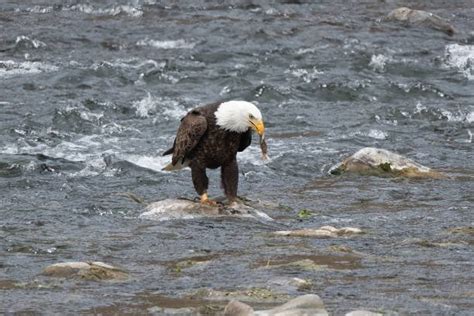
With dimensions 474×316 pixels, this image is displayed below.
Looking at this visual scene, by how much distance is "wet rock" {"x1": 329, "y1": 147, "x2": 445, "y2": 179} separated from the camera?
40.7 ft

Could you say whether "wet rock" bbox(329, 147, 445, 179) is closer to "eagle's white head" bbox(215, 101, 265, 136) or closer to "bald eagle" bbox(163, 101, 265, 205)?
"bald eagle" bbox(163, 101, 265, 205)

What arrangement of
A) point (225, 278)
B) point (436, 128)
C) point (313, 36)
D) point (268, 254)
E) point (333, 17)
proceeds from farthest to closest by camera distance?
point (333, 17)
point (313, 36)
point (436, 128)
point (268, 254)
point (225, 278)

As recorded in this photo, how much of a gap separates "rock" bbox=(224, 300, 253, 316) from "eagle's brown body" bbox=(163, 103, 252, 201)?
403 centimetres

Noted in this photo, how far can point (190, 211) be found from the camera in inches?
394

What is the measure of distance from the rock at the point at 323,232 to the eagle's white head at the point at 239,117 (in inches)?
35.5

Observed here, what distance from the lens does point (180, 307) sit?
6516 millimetres

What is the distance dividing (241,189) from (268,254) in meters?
3.93

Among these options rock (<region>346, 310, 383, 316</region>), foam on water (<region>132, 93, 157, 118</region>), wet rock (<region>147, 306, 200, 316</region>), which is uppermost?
rock (<region>346, 310, 383, 316</region>)

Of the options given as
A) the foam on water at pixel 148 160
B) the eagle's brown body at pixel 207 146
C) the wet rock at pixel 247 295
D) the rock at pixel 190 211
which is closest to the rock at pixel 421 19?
the foam on water at pixel 148 160

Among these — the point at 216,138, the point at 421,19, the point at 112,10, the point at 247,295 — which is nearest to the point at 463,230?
the point at 216,138

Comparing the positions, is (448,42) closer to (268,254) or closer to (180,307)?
(268,254)

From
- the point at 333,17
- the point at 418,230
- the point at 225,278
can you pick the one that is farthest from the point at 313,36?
the point at 225,278

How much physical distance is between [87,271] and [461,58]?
1356 cm

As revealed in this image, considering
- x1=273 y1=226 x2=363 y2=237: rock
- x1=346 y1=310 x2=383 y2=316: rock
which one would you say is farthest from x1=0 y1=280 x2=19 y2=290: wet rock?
x1=273 y1=226 x2=363 y2=237: rock
